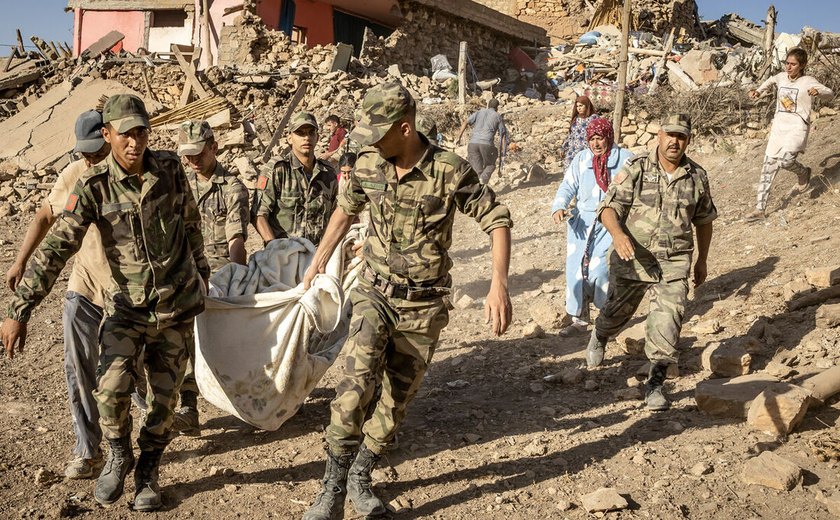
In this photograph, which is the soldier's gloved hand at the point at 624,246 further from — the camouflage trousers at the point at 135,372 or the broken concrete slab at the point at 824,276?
the camouflage trousers at the point at 135,372

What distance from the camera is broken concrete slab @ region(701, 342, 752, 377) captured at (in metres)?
5.10

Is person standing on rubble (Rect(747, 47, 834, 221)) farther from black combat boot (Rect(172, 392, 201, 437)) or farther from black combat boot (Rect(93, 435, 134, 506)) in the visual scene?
black combat boot (Rect(93, 435, 134, 506))

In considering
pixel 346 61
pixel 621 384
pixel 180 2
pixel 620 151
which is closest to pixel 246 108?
pixel 346 61

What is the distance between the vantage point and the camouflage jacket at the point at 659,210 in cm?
485

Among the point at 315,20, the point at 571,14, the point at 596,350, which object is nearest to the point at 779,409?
the point at 596,350

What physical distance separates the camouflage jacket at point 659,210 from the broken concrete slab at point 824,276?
166cm

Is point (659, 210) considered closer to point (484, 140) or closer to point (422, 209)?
point (422, 209)

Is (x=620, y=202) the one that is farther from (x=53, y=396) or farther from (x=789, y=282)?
(x=53, y=396)

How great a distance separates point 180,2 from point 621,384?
1897 cm

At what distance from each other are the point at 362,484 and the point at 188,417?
4.88 ft

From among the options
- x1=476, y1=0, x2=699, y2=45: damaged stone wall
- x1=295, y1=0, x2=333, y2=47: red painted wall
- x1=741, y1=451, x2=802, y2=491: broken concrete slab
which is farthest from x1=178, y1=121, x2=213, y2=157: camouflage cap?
x1=476, y1=0, x2=699, y2=45: damaged stone wall

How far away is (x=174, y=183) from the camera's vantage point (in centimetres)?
366

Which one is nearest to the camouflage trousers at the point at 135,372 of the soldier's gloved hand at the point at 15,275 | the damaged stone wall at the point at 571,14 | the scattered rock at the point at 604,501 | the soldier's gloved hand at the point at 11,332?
the soldier's gloved hand at the point at 11,332

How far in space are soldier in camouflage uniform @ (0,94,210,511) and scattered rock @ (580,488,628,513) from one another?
6.44 ft
